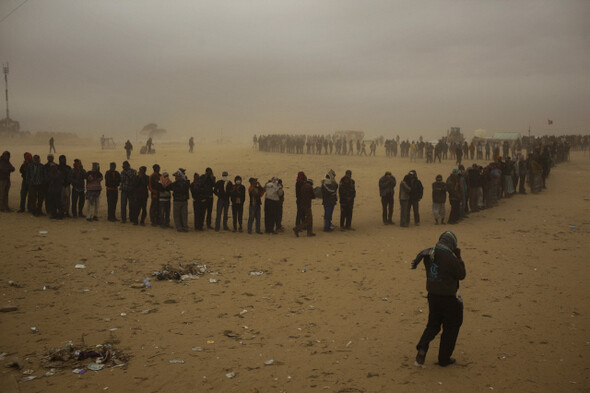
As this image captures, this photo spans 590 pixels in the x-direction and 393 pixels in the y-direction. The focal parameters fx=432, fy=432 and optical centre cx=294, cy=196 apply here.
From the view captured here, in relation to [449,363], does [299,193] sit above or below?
above

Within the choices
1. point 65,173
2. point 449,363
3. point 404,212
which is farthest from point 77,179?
point 449,363

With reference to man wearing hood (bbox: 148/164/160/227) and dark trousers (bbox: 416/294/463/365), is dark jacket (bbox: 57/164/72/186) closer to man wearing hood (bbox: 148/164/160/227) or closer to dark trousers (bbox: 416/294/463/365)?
man wearing hood (bbox: 148/164/160/227)

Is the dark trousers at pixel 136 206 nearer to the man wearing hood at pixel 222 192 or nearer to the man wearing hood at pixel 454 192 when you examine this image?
the man wearing hood at pixel 222 192

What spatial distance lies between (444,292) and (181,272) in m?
6.24

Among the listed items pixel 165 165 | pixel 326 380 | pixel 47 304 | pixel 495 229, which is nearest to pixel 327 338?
pixel 326 380

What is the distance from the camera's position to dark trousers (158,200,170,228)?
13867 millimetres

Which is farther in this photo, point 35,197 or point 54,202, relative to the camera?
point 35,197

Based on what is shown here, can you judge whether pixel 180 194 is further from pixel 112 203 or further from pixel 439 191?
pixel 439 191

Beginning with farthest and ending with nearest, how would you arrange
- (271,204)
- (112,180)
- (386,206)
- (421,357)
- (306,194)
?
(386,206) → (271,204) → (306,194) → (112,180) → (421,357)

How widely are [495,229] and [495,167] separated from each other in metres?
4.98

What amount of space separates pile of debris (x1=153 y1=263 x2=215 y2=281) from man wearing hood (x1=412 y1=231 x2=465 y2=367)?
18.5 feet

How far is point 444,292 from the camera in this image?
217 inches

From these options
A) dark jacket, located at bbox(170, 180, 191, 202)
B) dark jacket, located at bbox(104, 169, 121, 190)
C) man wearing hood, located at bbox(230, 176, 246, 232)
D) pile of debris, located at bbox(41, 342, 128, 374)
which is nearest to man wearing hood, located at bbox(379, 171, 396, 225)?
man wearing hood, located at bbox(230, 176, 246, 232)

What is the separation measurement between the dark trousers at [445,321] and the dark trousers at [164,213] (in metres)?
10.1
